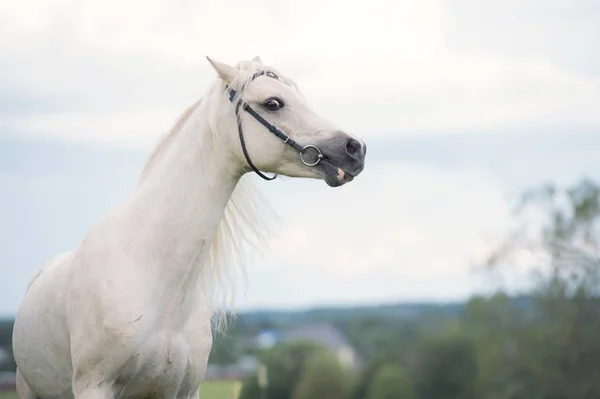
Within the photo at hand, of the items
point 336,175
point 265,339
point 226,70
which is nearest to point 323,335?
point 265,339

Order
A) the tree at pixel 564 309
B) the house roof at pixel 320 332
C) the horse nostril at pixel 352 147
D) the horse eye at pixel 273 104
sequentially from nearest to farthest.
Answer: the horse nostril at pixel 352 147 → the horse eye at pixel 273 104 → the tree at pixel 564 309 → the house roof at pixel 320 332

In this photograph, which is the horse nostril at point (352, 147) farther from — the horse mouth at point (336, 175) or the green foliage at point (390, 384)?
the green foliage at point (390, 384)

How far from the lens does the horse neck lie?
6.06 m

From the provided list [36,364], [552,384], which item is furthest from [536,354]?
[36,364]

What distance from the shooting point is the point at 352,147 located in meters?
5.85

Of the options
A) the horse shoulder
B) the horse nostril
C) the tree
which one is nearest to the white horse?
the horse nostril

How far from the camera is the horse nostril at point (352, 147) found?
19.1 ft

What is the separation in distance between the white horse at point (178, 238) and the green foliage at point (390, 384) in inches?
1779

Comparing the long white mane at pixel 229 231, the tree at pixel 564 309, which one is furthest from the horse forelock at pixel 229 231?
the tree at pixel 564 309

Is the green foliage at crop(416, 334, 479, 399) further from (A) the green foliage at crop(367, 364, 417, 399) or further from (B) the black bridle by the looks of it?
(B) the black bridle

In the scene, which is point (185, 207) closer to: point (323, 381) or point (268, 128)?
point (268, 128)

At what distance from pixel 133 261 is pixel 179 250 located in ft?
0.86

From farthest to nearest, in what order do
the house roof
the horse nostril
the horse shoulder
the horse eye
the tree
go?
the house roof → the tree → the horse shoulder → the horse eye → the horse nostril

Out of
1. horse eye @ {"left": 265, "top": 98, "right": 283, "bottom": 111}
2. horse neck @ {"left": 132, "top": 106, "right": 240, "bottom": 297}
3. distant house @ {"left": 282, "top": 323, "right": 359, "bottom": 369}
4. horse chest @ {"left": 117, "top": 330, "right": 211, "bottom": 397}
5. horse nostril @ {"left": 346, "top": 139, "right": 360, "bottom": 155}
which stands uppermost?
distant house @ {"left": 282, "top": 323, "right": 359, "bottom": 369}
